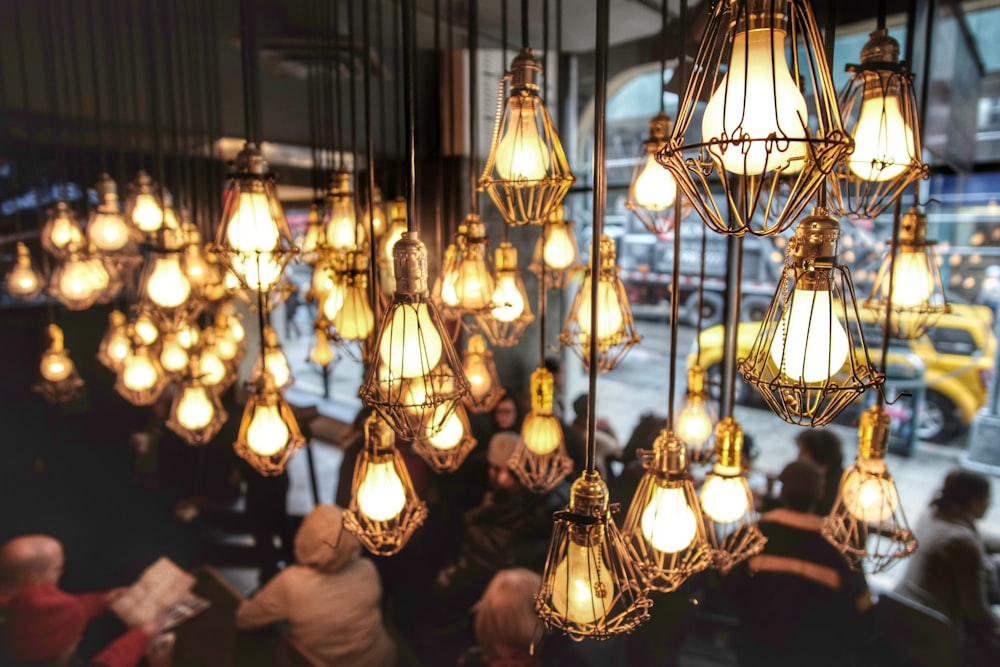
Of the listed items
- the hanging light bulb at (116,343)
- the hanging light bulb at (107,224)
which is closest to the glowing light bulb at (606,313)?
the hanging light bulb at (107,224)

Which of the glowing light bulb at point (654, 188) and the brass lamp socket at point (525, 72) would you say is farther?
the glowing light bulb at point (654, 188)

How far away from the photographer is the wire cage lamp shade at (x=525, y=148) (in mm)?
1369

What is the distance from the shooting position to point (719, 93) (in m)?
0.75

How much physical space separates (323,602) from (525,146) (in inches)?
101

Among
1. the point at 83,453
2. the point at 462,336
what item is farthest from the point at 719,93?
the point at 83,453

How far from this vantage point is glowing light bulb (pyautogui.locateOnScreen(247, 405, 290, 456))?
1874mm

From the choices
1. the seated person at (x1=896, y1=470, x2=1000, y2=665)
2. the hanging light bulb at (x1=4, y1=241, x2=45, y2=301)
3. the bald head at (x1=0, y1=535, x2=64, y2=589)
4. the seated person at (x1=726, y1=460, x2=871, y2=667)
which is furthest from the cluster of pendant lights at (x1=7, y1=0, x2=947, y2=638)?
the seated person at (x1=896, y1=470, x2=1000, y2=665)

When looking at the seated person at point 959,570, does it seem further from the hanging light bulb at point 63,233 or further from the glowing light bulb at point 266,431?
the hanging light bulb at point 63,233

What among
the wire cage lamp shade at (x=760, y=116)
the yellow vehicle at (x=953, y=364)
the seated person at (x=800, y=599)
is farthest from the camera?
the yellow vehicle at (x=953, y=364)

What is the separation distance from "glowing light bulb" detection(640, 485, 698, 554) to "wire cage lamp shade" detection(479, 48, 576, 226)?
2.10ft

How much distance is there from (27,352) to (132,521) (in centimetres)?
172

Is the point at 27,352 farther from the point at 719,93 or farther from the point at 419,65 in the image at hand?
the point at 719,93

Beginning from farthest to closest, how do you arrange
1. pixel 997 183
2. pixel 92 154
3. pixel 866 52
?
pixel 92 154 < pixel 997 183 < pixel 866 52

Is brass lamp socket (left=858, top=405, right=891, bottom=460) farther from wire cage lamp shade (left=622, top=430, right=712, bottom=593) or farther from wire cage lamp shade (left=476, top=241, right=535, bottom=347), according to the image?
wire cage lamp shade (left=476, top=241, right=535, bottom=347)
